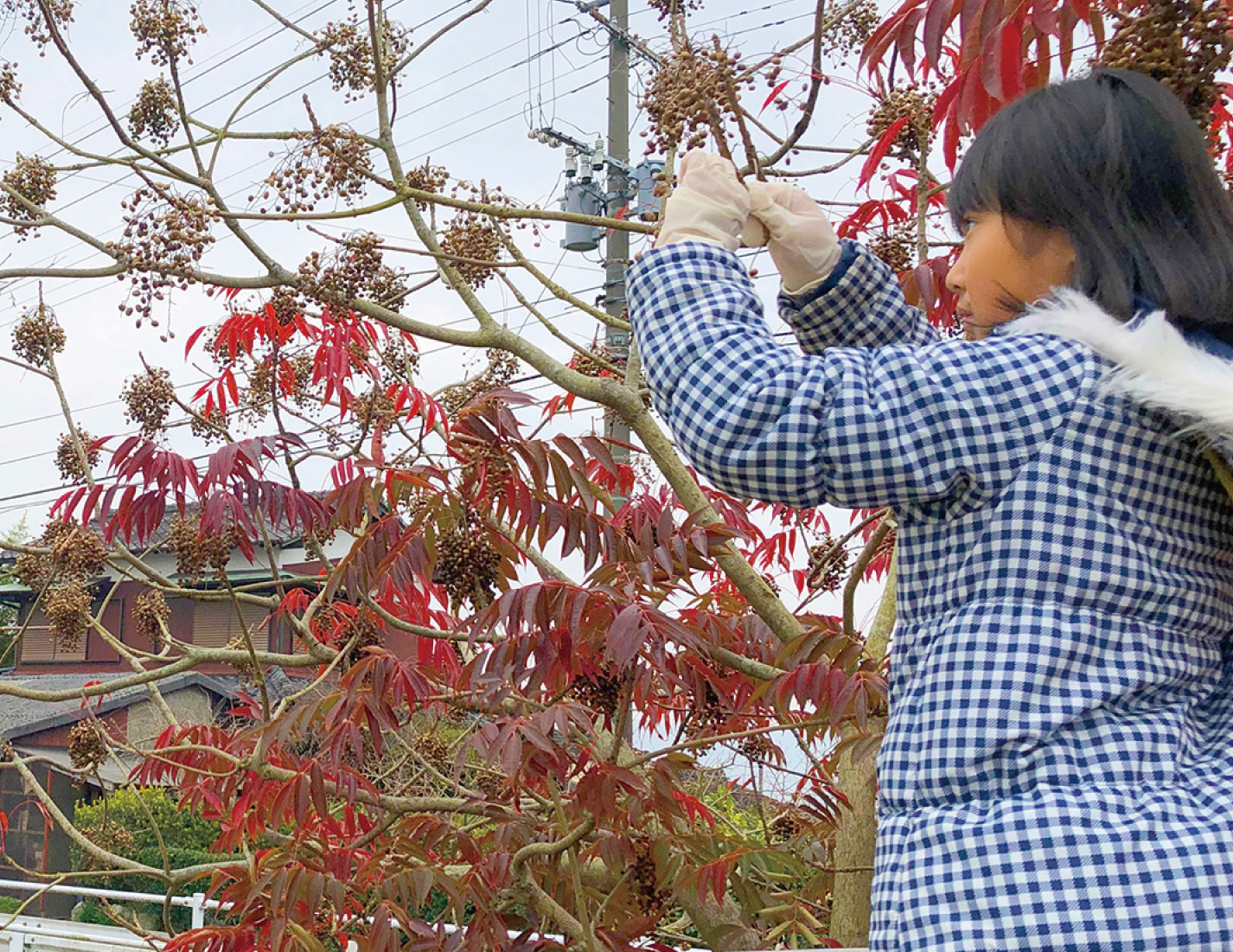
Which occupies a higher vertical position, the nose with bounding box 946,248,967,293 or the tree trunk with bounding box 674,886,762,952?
the nose with bounding box 946,248,967,293

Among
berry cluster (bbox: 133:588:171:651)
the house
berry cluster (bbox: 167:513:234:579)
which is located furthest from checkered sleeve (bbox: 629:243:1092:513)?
the house

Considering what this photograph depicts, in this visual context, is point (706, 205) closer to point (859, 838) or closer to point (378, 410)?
point (859, 838)

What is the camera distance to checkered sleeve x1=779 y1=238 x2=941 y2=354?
3.51 ft

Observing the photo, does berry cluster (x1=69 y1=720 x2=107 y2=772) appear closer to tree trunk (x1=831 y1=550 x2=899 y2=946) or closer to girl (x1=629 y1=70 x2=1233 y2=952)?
tree trunk (x1=831 y1=550 x2=899 y2=946)

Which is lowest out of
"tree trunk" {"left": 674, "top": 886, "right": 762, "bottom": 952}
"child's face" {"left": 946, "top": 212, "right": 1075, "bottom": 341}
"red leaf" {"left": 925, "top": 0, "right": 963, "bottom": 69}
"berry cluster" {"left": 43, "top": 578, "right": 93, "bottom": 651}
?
"tree trunk" {"left": 674, "top": 886, "right": 762, "bottom": 952}

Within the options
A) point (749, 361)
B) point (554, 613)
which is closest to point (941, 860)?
point (749, 361)

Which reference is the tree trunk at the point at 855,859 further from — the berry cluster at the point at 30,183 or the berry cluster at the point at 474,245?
the berry cluster at the point at 30,183

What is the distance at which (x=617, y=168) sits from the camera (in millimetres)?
4844

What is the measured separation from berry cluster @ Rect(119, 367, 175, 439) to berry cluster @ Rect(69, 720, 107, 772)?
90 cm

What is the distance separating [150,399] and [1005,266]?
1.87 meters

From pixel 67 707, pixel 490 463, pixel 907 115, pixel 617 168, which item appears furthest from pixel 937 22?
pixel 67 707

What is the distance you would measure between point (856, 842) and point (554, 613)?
64 centimetres

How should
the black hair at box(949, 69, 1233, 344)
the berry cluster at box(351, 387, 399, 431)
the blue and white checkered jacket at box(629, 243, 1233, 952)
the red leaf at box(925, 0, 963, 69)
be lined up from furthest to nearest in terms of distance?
the berry cluster at box(351, 387, 399, 431)
the red leaf at box(925, 0, 963, 69)
the black hair at box(949, 69, 1233, 344)
the blue and white checkered jacket at box(629, 243, 1233, 952)

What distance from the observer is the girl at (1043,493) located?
778 millimetres
